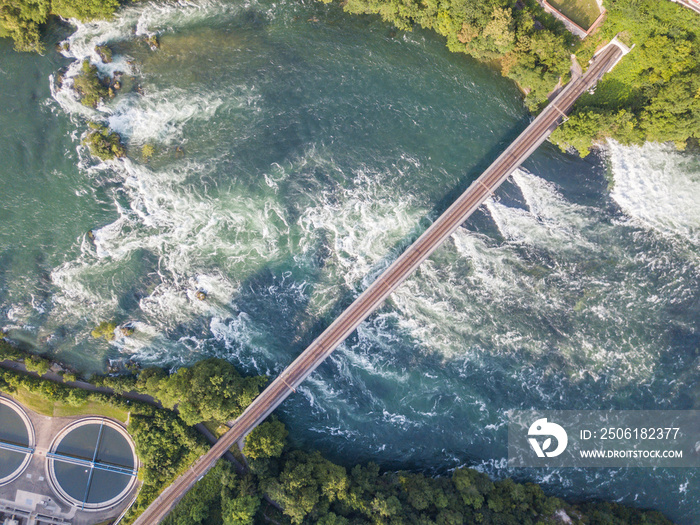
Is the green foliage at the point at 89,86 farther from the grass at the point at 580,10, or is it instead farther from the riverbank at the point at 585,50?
the grass at the point at 580,10

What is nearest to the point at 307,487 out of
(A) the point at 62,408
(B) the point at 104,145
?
(A) the point at 62,408

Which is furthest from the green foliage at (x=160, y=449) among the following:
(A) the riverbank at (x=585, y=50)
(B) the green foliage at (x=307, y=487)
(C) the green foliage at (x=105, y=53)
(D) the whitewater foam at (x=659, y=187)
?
(D) the whitewater foam at (x=659, y=187)

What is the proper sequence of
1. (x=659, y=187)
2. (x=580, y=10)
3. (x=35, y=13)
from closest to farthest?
(x=35, y=13) < (x=580, y=10) < (x=659, y=187)

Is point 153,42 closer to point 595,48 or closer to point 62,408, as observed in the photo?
point 62,408

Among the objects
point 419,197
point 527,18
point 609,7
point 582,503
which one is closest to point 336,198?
point 419,197

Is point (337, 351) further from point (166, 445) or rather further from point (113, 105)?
point (113, 105)

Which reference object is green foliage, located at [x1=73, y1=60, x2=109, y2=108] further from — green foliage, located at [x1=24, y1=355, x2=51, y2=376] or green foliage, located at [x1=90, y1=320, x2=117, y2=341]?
green foliage, located at [x1=24, y1=355, x2=51, y2=376]
